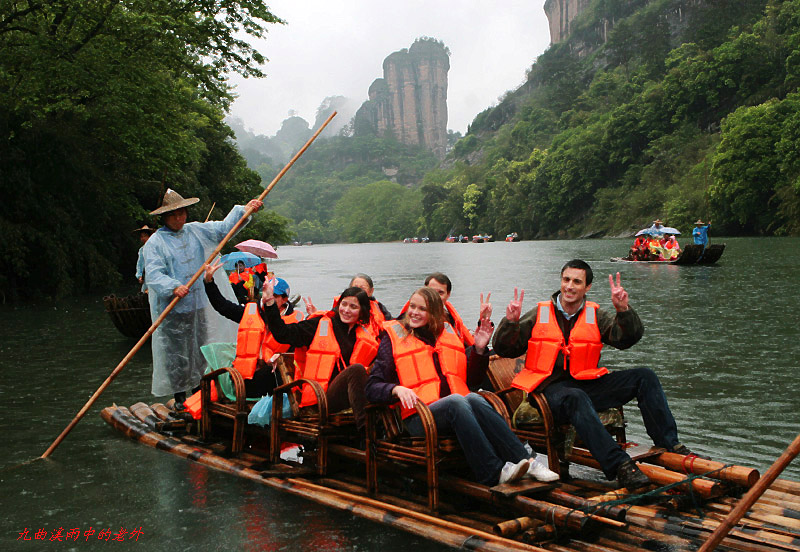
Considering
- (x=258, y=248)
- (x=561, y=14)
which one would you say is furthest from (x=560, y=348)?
(x=561, y=14)

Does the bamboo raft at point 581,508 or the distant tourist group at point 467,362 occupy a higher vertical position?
the distant tourist group at point 467,362

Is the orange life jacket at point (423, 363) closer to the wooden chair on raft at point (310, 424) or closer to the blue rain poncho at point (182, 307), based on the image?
the wooden chair on raft at point (310, 424)

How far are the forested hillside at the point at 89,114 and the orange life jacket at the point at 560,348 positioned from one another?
37.0ft

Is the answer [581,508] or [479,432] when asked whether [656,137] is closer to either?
[479,432]

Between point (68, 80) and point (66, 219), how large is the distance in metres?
4.98

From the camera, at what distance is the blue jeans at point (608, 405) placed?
460 cm

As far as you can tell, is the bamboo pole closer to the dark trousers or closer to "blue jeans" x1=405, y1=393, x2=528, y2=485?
"blue jeans" x1=405, y1=393, x2=528, y2=485

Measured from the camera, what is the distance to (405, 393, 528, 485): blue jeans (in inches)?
175

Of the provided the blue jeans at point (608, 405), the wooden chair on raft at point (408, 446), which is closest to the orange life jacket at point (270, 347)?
the wooden chair on raft at point (408, 446)

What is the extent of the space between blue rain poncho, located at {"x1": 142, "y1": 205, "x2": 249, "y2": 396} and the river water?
789 mm

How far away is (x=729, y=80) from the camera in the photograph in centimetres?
7150

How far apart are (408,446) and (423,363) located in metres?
0.54

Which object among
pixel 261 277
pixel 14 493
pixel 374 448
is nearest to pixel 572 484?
pixel 374 448

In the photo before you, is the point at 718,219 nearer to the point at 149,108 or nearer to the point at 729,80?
the point at 729,80
